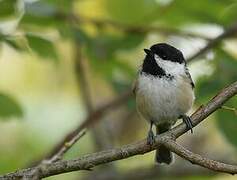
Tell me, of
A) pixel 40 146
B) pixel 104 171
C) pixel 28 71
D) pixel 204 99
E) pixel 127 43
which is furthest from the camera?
pixel 28 71

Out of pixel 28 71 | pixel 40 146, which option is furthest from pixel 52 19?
pixel 28 71

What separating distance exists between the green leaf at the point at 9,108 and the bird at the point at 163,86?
0.77 meters

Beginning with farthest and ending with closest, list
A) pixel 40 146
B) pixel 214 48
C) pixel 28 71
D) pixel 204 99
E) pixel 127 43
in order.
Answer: pixel 28 71, pixel 40 146, pixel 127 43, pixel 214 48, pixel 204 99

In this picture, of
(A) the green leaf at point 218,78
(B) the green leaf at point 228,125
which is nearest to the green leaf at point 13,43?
(A) the green leaf at point 218,78

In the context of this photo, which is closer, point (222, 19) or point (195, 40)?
point (222, 19)

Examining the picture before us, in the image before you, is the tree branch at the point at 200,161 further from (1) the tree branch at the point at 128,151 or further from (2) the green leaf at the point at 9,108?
(2) the green leaf at the point at 9,108

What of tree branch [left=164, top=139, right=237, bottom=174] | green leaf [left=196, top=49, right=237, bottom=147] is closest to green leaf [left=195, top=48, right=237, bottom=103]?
green leaf [left=196, top=49, right=237, bottom=147]

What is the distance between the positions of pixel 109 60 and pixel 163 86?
73 cm

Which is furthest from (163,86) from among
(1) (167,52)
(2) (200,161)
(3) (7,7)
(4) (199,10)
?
(2) (200,161)

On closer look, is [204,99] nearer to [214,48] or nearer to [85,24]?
[214,48]

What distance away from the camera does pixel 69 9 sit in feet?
14.0

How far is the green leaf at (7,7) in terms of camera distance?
355 cm

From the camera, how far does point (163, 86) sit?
3764 millimetres

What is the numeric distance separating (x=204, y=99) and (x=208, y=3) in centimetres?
76
